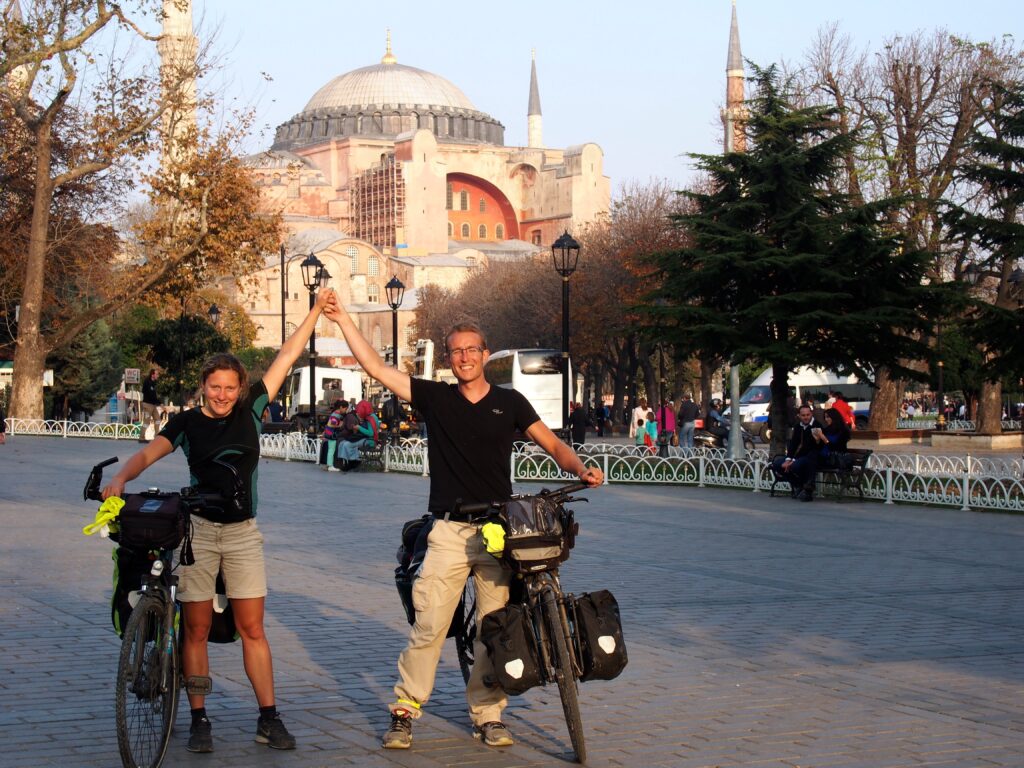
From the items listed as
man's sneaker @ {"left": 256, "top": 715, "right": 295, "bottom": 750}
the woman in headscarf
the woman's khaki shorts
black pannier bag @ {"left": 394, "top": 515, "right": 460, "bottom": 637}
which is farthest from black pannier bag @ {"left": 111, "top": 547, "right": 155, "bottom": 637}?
the woman in headscarf

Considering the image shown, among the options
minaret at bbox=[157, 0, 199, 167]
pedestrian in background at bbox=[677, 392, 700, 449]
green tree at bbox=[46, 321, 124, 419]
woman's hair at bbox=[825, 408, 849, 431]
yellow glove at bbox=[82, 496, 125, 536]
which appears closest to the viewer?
yellow glove at bbox=[82, 496, 125, 536]

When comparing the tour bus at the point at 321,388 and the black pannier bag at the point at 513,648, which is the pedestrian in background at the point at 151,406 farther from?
the black pannier bag at the point at 513,648

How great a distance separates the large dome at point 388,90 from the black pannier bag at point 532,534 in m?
124

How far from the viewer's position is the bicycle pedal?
17.0 feet

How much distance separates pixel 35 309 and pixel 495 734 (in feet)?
111

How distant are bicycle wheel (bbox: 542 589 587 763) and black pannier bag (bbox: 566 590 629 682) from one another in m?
0.07

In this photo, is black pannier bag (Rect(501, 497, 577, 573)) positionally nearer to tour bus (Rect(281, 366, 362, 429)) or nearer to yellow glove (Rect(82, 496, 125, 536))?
yellow glove (Rect(82, 496, 125, 536))

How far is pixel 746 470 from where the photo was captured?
776 inches

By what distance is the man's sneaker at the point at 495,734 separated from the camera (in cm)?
521

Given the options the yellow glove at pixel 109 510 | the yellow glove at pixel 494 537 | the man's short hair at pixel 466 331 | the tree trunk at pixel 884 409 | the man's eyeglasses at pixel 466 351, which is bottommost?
the yellow glove at pixel 494 537

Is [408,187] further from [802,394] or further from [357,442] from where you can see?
[357,442]

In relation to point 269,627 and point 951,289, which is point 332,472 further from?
point 269,627

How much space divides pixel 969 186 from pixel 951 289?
15.3 metres

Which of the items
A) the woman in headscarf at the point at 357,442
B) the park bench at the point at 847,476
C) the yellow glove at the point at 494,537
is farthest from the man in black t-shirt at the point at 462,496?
the woman in headscarf at the point at 357,442
